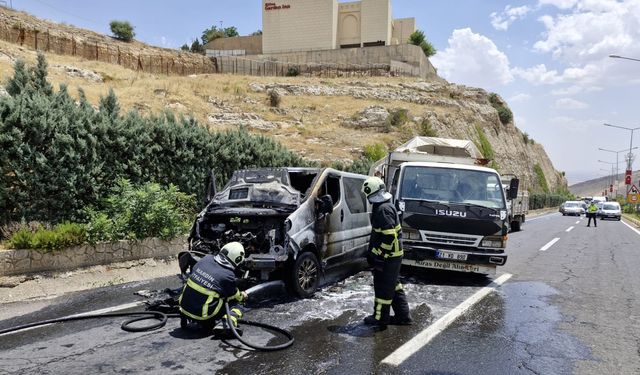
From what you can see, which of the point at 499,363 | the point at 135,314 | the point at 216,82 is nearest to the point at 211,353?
the point at 135,314

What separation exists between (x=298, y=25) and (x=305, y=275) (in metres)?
69.1

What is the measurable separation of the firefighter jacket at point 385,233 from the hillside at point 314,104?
23531 mm

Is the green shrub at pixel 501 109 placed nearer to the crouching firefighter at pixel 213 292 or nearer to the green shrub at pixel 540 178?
the green shrub at pixel 540 178

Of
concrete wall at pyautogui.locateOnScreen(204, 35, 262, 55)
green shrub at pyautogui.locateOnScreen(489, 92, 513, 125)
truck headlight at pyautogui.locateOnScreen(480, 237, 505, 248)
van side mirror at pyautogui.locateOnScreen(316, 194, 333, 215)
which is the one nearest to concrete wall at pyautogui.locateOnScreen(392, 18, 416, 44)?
green shrub at pyautogui.locateOnScreen(489, 92, 513, 125)

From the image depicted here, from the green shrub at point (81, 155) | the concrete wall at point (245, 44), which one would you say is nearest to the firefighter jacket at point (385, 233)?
the green shrub at point (81, 155)

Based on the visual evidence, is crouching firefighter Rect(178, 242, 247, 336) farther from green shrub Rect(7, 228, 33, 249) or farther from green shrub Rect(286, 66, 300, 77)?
green shrub Rect(286, 66, 300, 77)

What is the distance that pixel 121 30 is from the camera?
5816cm

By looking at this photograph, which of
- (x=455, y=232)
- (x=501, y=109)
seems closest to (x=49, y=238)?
(x=455, y=232)

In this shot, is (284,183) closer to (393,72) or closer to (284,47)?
(393,72)

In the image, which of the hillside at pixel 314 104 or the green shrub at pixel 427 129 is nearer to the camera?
the hillside at pixel 314 104

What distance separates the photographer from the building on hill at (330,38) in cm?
6462

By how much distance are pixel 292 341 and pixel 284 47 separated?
71113 millimetres

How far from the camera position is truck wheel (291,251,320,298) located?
22.2 feet

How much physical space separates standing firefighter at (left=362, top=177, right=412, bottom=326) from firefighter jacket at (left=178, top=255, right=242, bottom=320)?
70.2 inches
